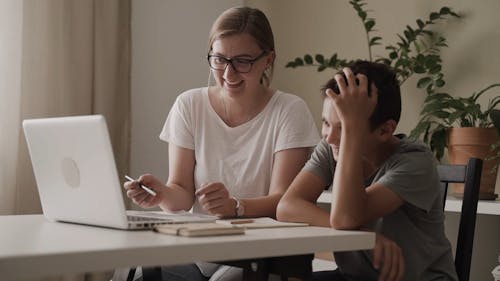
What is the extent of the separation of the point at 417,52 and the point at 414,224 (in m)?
1.86

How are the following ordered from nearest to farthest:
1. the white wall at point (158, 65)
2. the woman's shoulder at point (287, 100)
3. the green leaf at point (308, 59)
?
the woman's shoulder at point (287, 100) < the green leaf at point (308, 59) < the white wall at point (158, 65)

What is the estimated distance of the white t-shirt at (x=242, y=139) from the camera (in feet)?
7.06

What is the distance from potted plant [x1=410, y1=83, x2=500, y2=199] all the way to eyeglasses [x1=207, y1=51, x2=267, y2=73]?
1.06 meters

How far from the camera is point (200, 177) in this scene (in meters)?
2.21

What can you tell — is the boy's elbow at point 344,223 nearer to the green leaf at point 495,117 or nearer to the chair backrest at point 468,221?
the chair backrest at point 468,221

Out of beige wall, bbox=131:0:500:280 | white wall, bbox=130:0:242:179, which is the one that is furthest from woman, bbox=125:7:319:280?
white wall, bbox=130:0:242:179

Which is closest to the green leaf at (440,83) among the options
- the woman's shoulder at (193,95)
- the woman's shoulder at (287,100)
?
the woman's shoulder at (287,100)

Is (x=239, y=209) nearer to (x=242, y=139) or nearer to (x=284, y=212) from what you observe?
(x=284, y=212)

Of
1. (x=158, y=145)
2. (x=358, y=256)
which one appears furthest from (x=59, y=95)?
(x=358, y=256)

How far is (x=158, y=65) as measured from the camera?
3.84 meters

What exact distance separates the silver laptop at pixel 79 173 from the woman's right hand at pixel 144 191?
0.21 metres

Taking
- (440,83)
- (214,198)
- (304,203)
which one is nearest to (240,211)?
(214,198)

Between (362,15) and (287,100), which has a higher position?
(362,15)

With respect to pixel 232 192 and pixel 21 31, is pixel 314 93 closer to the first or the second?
pixel 21 31
